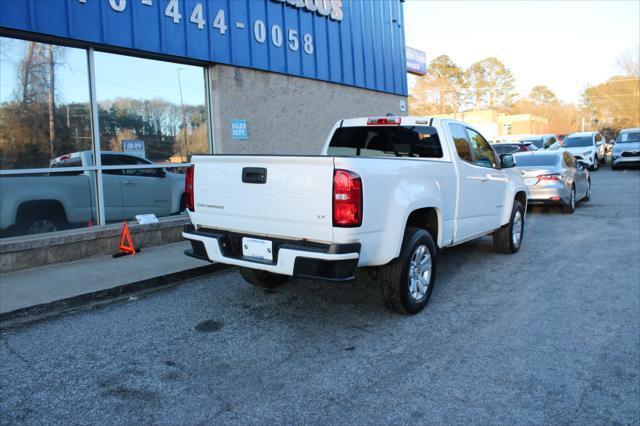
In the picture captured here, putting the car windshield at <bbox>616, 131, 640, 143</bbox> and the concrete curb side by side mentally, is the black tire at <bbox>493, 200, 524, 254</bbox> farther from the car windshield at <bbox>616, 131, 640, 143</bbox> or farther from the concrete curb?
the car windshield at <bbox>616, 131, 640, 143</bbox>

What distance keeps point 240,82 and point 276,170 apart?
5.94 meters

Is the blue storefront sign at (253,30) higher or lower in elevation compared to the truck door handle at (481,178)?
higher

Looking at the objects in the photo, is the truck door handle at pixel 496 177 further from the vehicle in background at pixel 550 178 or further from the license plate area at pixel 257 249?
the vehicle in background at pixel 550 178

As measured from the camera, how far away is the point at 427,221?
533 cm

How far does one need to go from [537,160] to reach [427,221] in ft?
25.4

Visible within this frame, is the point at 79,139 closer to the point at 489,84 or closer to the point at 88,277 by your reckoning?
the point at 88,277

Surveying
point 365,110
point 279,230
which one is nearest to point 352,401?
point 279,230

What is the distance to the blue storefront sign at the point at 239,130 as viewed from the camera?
9.62 metres

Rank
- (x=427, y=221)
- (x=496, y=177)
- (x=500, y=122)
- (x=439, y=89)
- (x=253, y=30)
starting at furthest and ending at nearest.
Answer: (x=500, y=122), (x=439, y=89), (x=253, y=30), (x=496, y=177), (x=427, y=221)

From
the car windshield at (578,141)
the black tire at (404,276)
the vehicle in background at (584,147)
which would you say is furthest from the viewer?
the car windshield at (578,141)

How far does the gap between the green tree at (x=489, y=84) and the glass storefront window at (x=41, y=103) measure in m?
75.5

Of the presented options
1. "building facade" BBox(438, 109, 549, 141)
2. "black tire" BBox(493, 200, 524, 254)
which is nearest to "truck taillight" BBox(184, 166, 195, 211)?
"black tire" BBox(493, 200, 524, 254)

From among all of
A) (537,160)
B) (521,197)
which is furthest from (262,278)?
(537,160)

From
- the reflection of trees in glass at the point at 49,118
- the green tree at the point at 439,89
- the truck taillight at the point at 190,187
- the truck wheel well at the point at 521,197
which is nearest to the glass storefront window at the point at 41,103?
the reflection of trees in glass at the point at 49,118
